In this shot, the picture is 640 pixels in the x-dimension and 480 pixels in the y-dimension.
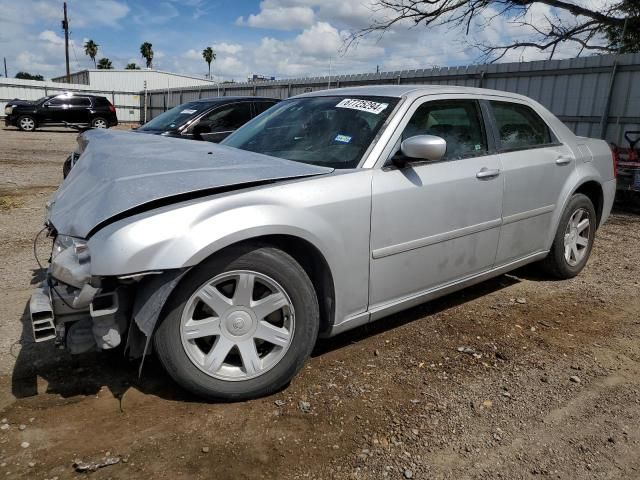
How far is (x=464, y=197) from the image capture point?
342cm

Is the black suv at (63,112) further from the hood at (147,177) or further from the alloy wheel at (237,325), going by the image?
the alloy wheel at (237,325)

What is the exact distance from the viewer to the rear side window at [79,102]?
78.6 ft

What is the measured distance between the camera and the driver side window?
3400mm

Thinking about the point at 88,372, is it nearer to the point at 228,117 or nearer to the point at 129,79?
the point at 228,117

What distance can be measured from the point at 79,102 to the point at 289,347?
2496cm

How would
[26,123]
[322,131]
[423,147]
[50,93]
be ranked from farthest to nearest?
1. [50,93]
2. [26,123]
3. [322,131]
4. [423,147]

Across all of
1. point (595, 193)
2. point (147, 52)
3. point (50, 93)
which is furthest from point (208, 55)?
point (595, 193)

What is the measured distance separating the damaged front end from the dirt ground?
434mm

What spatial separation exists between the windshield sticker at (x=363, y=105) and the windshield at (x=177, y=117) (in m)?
4.95

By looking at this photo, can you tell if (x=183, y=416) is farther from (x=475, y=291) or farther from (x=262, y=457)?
(x=475, y=291)

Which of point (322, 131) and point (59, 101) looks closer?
point (322, 131)

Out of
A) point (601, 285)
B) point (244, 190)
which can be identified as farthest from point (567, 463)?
point (601, 285)

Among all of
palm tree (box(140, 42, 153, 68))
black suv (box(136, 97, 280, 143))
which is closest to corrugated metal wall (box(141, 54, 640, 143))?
black suv (box(136, 97, 280, 143))

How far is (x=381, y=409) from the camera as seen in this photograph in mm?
2643
